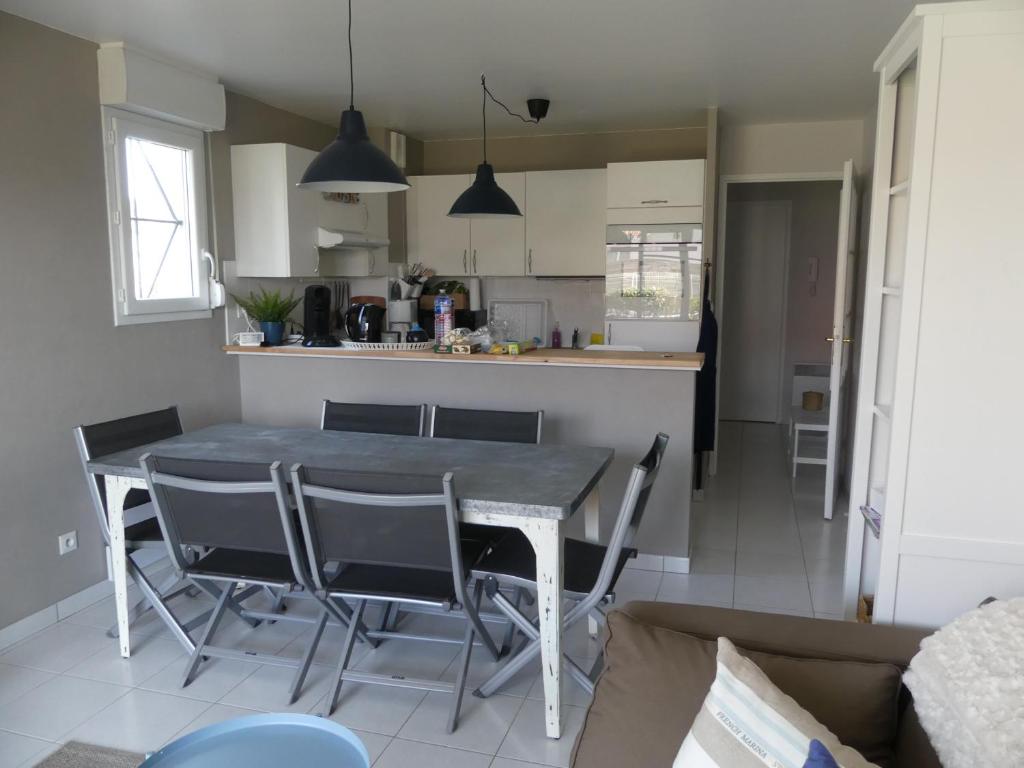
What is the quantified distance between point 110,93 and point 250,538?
222 centimetres

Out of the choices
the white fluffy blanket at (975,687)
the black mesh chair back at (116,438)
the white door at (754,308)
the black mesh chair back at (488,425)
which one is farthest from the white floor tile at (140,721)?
the white door at (754,308)

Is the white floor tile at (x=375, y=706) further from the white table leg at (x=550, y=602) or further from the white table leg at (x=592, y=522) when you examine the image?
the white table leg at (x=592, y=522)

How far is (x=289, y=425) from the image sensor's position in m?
4.31

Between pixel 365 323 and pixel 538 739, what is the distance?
2.37 m

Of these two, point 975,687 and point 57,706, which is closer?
point 975,687

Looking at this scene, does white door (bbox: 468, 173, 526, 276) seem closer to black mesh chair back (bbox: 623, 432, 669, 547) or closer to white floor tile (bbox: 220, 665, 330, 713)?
black mesh chair back (bbox: 623, 432, 669, 547)

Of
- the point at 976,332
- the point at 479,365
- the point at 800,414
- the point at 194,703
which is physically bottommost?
the point at 194,703

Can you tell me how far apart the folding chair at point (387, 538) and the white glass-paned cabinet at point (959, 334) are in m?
1.24

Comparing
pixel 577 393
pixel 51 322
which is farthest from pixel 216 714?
pixel 577 393

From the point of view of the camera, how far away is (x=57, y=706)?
8.89ft

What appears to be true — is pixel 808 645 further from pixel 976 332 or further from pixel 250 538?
pixel 250 538

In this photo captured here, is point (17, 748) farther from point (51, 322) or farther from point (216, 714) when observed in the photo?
point (51, 322)

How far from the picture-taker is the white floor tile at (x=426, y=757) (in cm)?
239

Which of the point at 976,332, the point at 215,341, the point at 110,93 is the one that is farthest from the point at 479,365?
the point at 976,332
